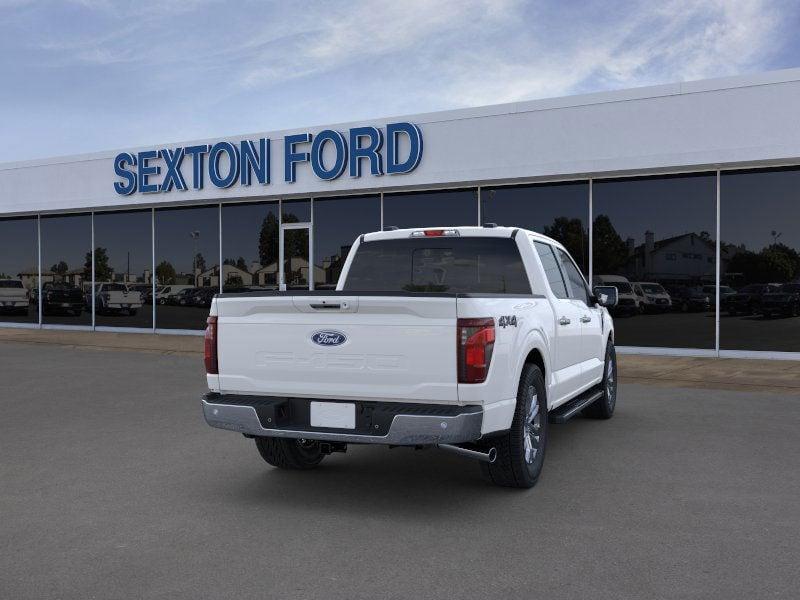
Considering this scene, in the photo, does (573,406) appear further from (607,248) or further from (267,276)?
(267,276)

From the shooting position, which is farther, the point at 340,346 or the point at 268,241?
the point at 268,241

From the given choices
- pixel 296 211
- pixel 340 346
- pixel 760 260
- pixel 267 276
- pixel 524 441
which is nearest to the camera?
pixel 340 346

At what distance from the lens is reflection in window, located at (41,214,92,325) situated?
2356 centimetres

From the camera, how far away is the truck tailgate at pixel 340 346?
5027mm

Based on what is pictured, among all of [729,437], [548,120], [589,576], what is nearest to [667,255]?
[548,120]

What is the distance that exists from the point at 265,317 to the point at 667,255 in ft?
38.4

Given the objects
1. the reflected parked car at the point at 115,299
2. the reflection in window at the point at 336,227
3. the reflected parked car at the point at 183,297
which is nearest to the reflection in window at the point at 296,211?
the reflection in window at the point at 336,227

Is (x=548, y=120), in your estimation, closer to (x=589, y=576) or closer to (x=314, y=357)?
(x=314, y=357)

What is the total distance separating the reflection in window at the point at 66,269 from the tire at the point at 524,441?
20020mm

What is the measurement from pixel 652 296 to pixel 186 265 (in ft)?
39.5

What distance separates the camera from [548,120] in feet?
52.0

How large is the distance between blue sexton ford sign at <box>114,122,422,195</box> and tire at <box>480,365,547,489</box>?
38.8 feet

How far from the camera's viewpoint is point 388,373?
5.14 meters

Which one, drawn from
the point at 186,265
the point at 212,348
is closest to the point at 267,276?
the point at 186,265
